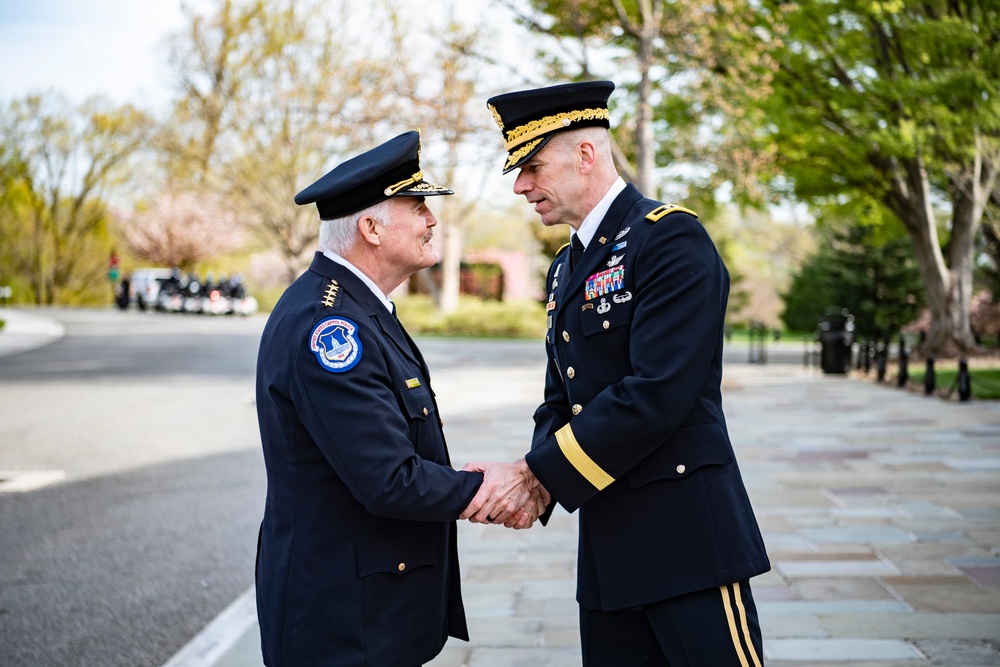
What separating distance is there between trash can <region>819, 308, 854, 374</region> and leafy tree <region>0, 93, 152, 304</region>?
40171mm

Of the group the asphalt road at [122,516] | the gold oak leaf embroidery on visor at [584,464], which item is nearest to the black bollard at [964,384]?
the asphalt road at [122,516]

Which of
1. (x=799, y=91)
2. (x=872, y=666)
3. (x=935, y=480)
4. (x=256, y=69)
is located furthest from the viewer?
(x=256, y=69)

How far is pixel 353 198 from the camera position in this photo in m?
2.56

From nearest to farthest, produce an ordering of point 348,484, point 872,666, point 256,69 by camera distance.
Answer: point 348,484 < point 872,666 < point 256,69

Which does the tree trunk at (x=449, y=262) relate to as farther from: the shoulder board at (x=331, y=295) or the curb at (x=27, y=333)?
the shoulder board at (x=331, y=295)

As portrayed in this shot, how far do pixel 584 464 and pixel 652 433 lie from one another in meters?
0.20

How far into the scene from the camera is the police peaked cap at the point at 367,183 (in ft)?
Result: 8.24

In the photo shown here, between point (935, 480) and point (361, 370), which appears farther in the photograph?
point (935, 480)

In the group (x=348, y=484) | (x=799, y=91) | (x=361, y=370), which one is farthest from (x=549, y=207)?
(x=799, y=91)

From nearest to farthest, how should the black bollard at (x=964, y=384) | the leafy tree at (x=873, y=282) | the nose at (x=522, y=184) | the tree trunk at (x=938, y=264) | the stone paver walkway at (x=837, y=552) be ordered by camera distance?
1. the nose at (x=522, y=184)
2. the stone paver walkway at (x=837, y=552)
3. the black bollard at (x=964, y=384)
4. the tree trunk at (x=938, y=264)
5. the leafy tree at (x=873, y=282)

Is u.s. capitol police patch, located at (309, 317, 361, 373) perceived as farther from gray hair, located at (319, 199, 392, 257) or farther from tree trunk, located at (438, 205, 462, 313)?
tree trunk, located at (438, 205, 462, 313)

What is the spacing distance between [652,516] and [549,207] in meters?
0.91

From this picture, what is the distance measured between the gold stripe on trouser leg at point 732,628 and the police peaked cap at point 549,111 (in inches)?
50.0

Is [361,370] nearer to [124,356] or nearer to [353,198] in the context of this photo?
[353,198]
